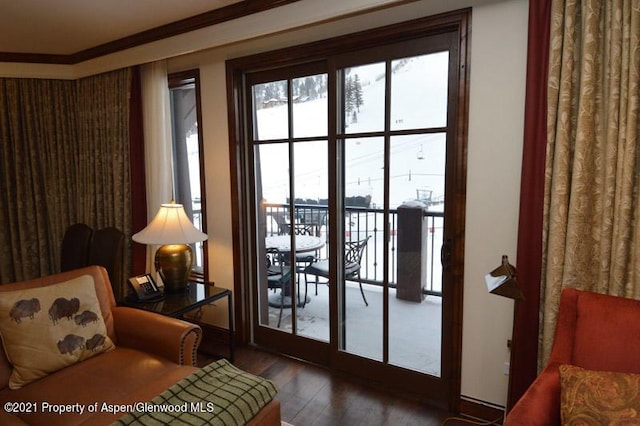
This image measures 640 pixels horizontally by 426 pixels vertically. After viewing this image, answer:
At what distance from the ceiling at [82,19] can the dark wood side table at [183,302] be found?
6.36 ft

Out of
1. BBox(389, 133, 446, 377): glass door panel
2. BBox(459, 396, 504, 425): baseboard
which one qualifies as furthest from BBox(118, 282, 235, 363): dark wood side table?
BBox(459, 396, 504, 425): baseboard

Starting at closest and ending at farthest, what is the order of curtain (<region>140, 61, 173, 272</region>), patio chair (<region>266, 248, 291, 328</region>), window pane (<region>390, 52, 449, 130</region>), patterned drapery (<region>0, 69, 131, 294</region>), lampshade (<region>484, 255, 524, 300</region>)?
lampshade (<region>484, 255, 524, 300</region>)
window pane (<region>390, 52, 449, 130</region>)
patio chair (<region>266, 248, 291, 328</region>)
curtain (<region>140, 61, 173, 272</region>)
patterned drapery (<region>0, 69, 131, 294</region>)

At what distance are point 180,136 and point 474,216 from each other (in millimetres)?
2571

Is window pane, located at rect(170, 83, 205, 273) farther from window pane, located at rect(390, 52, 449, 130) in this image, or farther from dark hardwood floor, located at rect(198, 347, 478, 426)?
window pane, located at rect(390, 52, 449, 130)

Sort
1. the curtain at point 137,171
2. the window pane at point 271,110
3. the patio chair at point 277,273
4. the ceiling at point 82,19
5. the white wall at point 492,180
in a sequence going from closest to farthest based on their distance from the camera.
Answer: the white wall at point 492,180, the ceiling at point 82,19, the window pane at point 271,110, the patio chair at point 277,273, the curtain at point 137,171

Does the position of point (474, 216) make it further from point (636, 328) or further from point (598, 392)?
point (598, 392)

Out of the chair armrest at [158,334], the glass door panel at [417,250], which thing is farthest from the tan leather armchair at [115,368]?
the glass door panel at [417,250]

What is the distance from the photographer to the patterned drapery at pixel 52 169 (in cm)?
343

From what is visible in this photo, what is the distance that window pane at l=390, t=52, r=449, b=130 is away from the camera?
2135 mm

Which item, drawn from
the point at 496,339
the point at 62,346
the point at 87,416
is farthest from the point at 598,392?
the point at 62,346

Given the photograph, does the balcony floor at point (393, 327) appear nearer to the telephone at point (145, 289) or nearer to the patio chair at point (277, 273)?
the patio chair at point (277, 273)

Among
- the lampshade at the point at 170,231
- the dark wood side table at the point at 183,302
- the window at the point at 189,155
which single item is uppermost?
the window at the point at 189,155

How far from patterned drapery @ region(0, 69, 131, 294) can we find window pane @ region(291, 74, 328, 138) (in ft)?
5.83

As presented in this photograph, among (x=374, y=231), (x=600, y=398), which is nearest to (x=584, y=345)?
(x=600, y=398)
